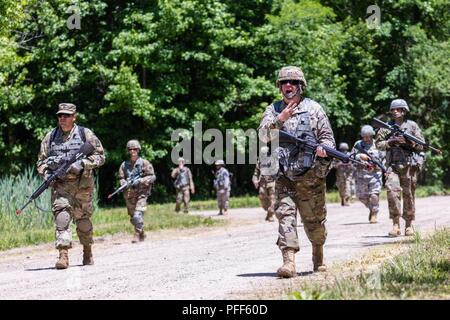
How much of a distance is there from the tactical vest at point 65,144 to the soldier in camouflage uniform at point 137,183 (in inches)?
202

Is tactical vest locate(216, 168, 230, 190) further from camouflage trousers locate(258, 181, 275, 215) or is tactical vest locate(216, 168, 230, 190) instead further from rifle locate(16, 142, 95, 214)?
rifle locate(16, 142, 95, 214)

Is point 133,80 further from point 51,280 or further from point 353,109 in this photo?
point 51,280

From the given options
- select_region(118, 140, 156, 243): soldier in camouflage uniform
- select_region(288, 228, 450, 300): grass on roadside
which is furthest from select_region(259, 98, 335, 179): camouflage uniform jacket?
select_region(118, 140, 156, 243): soldier in camouflage uniform

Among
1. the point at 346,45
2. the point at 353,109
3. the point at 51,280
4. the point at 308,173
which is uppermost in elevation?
the point at 346,45

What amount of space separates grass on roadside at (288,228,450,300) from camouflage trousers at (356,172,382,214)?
9.58 metres

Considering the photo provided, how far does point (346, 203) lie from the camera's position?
99.7 ft

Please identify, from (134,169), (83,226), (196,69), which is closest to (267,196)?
(134,169)

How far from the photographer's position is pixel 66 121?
40.5 feet

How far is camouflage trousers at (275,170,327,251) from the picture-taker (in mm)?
10055

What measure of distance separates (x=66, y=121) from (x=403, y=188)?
618 cm

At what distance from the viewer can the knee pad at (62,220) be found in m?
12.2

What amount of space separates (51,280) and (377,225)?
10024 mm

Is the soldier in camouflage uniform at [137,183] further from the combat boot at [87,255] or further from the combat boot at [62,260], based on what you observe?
the combat boot at [62,260]
